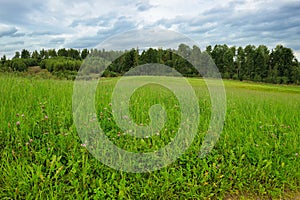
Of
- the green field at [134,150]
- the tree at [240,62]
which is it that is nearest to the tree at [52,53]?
the green field at [134,150]

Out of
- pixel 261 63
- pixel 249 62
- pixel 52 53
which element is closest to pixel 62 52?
pixel 52 53

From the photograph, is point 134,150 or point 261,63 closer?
point 134,150

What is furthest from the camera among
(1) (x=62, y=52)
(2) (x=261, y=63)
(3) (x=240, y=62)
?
(3) (x=240, y=62)

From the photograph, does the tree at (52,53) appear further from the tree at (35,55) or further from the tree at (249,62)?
the tree at (249,62)

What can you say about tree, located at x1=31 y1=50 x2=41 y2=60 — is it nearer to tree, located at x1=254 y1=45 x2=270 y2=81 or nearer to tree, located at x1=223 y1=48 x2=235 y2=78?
tree, located at x1=223 y1=48 x2=235 y2=78

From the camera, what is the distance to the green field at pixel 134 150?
3068 millimetres

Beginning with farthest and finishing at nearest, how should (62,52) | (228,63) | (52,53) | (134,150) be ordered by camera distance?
1. (228,63)
2. (62,52)
3. (52,53)
4. (134,150)

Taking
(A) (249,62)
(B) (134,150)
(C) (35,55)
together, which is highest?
(A) (249,62)

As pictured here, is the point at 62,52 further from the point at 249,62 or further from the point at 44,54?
the point at 249,62

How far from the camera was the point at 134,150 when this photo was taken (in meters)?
3.73

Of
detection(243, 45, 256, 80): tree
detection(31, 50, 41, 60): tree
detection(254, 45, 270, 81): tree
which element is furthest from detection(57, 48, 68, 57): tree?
detection(254, 45, 270, 81): tree

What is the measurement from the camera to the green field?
3.07 meters

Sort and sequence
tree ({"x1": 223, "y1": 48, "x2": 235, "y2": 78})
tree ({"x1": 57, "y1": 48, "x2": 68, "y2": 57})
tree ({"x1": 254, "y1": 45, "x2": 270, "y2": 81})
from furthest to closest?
tree ({"x1": 254, "y1": 45, "x2": 270, "y2": 81}) → tree ({"x1": 223, "y1": 48, "x2": 235, "y2": 78}) → tree ({"x1": 57, "y1": 48, "x2": 68, "y2": 57})

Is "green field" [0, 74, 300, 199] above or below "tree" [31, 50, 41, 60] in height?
below
